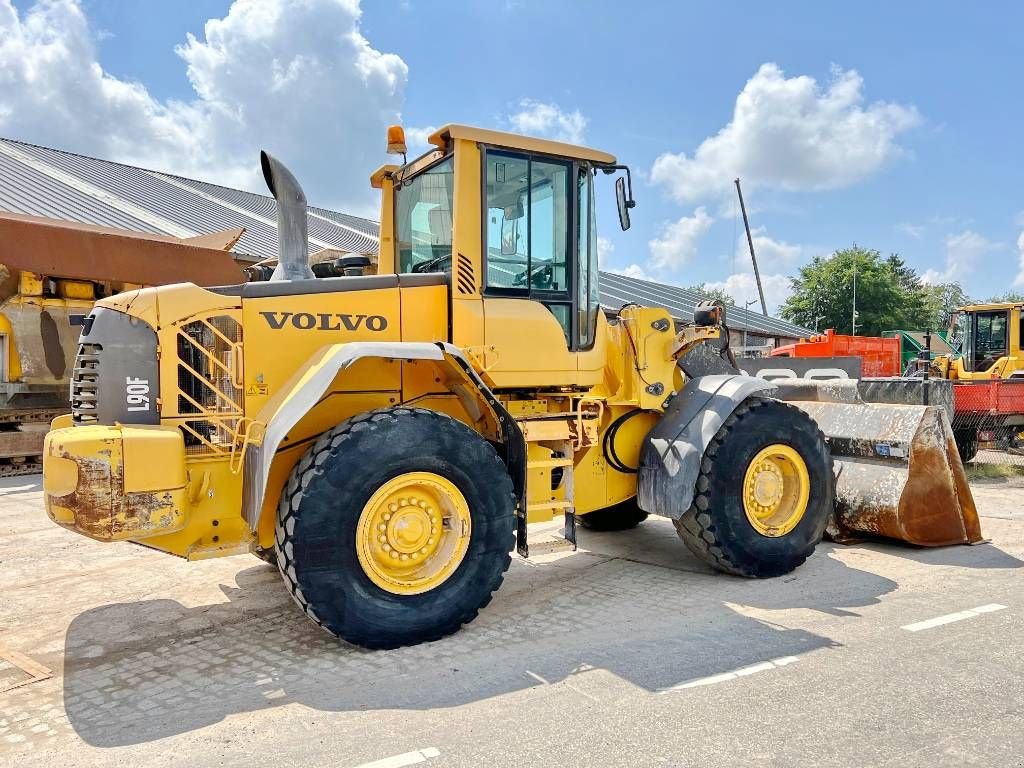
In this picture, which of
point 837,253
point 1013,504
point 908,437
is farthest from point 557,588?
point 837,253

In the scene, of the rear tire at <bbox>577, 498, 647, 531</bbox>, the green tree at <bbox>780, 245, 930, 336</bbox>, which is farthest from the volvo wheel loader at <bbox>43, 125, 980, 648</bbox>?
the green tree at <bbox>780, 245, 930, 336</bbox>

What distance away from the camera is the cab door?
4895mm

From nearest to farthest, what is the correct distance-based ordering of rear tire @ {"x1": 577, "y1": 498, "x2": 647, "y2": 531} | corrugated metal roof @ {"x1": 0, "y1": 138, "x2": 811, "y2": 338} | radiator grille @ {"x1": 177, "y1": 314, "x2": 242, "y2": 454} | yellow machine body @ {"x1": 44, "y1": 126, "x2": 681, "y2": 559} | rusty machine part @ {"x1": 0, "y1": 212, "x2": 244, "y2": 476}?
yellow machine body @ {"x1": 44, "y1": 126, "x2": 681, "y2": 559} → radiator grille @ {"x1": 177, "y1": 314, "x2": 242, "y2": 454} → rear tire @ {"x1": 577, "y1": 498, "x2": 647, "y2": 531} → rusty machine part @ {"x1": 0, "y1": 212, "x2": 244, "y2": 476} → corrugated metal roof @ {"x1": 0, "y1": 138, "x2": 811, "y2": 338}

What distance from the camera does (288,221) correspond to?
16.6ft

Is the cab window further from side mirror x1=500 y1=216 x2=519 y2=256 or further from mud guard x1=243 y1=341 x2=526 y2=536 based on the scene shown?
mud guard x1=243 y1=341 x2=526 y2=536

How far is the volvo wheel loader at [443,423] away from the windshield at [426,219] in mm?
22

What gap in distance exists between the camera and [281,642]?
14.0 ft

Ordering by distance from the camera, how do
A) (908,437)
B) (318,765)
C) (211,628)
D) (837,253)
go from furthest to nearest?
1. (837,253)
2. (908,437)
3. (211,628)
4. (318,765)

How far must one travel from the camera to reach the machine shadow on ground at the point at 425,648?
352 cm

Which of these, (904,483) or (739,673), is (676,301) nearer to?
(904,483)

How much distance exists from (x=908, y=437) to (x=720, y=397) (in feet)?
6.05

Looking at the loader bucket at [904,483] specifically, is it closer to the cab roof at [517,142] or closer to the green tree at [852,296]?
the cab roof at [517,142]

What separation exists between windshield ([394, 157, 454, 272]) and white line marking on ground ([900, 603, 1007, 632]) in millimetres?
3373

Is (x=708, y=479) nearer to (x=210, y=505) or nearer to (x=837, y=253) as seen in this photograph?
(x=210, y=505)
